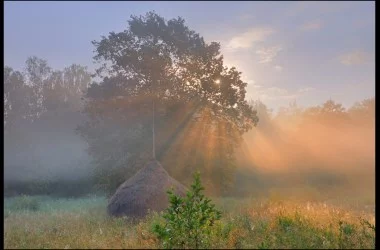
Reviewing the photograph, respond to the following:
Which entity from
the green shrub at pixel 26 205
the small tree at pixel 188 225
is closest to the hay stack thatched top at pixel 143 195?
the small tree at pixel 188 225

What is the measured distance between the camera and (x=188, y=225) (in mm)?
8281

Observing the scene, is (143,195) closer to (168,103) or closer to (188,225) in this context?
(188,225)

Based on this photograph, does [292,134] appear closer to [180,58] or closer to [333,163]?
[333,163]

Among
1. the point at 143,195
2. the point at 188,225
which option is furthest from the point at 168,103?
the point at 188,225

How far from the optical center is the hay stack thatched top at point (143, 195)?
579 inches

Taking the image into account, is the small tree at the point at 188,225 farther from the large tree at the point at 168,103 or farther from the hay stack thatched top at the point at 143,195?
the large tree at the point at 168,103

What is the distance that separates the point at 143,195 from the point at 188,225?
7.01 metres

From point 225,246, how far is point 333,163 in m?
34.9

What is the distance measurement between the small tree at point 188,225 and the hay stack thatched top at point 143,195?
20.3 feet

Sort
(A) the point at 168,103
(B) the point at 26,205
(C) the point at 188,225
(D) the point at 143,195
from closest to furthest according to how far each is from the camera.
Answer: (C) the point at 188,225, (D) the point at 143,195, (B) the point at 26,205, (A) the point at 168,103

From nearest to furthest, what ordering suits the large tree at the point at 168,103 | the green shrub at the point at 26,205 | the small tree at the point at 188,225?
the small tree at the point at 188,225 → the green shrub at the point at 26,205 → the large tree at the point at 168,103

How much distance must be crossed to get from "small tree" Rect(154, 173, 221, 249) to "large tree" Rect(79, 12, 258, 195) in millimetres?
15654

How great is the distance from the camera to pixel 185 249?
26.1 feet

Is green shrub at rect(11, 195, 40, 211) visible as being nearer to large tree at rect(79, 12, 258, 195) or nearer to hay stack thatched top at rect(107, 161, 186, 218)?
large tree at rect(79, 12, 258, 195)
